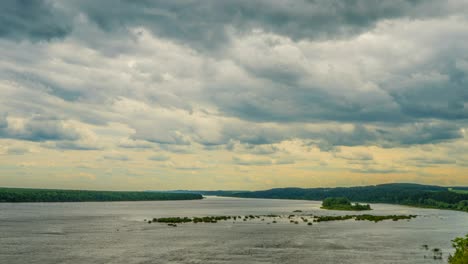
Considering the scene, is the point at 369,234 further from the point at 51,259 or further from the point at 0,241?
the point at 0,241

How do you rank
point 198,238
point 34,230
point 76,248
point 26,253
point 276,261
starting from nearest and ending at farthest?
point 276,261
point 26,253
point 76,248
point 198,238
point 34,230

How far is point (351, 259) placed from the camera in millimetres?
60000

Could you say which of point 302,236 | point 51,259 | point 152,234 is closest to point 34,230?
point 152,234

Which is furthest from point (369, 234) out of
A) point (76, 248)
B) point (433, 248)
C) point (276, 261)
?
point (76, 248)

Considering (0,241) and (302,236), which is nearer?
(0,241)

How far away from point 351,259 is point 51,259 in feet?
130

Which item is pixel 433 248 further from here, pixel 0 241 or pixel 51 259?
pixel 0 241

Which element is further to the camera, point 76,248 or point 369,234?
point 369,234

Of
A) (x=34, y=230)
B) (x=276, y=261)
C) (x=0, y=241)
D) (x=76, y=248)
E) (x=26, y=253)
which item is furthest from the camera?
(x=34, y=230)

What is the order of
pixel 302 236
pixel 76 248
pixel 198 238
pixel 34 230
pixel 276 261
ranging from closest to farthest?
pixel 276 261 < pixel 76 248 < pixel 198 238 < pixel 302 236 < pixel 34 230

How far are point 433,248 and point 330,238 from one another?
19900 mm

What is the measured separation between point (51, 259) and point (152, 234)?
33.7 m

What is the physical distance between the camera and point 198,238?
84312 millimetres

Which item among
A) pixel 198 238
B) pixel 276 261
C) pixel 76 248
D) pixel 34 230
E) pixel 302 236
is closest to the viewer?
pixel 276 261
